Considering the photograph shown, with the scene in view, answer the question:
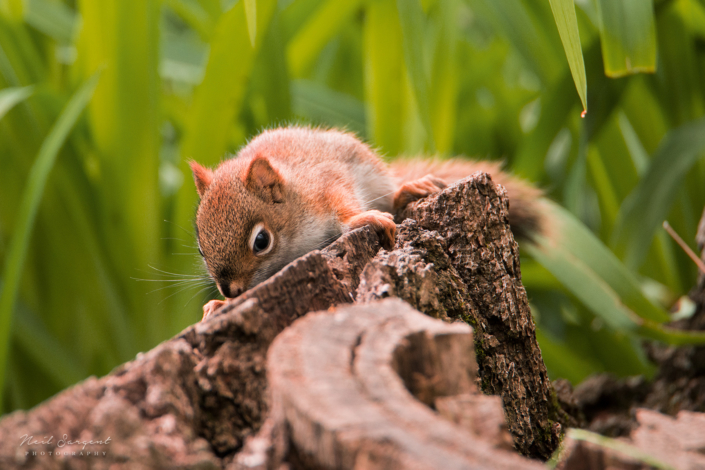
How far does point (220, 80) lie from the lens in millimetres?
1497

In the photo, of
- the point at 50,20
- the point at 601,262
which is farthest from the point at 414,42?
the point at 50,20

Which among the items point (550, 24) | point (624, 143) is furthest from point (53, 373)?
point (624, 143)

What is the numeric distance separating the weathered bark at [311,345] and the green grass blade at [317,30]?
1000mm

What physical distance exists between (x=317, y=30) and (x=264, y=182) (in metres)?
0.93

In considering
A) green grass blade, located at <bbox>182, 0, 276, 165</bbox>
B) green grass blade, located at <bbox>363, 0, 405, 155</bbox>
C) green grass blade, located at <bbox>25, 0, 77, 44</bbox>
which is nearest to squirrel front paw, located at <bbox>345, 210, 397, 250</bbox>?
green grass blade, located at <bbox>182, 0, 276, 165</bbox>

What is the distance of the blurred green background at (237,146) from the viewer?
1.44 meters

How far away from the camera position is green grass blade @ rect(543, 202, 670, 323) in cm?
123

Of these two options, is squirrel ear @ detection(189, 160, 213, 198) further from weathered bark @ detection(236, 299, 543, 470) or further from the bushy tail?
weathered bark @ detection(236, 299, 543, 470)

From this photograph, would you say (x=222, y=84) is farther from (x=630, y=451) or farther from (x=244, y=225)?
(x=630, y=451)

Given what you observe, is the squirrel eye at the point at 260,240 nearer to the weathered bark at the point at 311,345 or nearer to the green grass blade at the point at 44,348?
the weathered bark at the point at 311,345

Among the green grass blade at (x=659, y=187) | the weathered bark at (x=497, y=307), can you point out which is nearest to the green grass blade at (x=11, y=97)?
the weathered bark at (x=497, y=307)

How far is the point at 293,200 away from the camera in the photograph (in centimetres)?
116

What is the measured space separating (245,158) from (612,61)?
82 centimetres

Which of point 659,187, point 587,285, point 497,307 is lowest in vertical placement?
point 587,285
